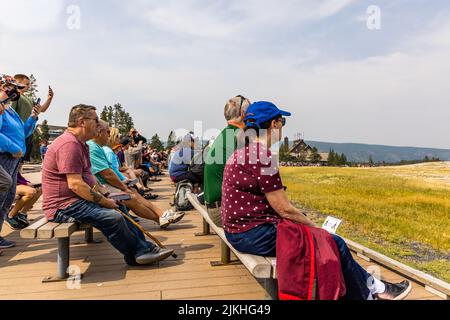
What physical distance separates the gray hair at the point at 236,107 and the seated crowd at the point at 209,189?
0.04ft

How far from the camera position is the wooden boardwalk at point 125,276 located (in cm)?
303

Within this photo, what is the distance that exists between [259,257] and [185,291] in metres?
0.90

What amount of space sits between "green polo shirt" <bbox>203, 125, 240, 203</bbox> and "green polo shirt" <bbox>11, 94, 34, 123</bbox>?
126 inches

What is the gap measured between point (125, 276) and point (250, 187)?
169cm

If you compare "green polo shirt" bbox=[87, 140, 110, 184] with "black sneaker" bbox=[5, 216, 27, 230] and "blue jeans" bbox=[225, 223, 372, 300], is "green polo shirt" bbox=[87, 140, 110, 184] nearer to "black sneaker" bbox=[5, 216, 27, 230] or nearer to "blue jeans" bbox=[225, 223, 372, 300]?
"black sneaker" bbox=[5, 216, 27, 230]

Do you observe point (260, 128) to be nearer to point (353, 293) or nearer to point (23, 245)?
point (353, 293)

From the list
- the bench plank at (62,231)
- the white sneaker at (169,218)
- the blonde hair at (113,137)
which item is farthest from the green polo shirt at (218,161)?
the blonde hair at (113,137)

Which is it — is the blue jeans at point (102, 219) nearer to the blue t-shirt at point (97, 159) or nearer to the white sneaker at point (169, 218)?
the white sneaker at point (169, 218)

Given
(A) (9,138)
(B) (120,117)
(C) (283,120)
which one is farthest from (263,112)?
(B) (120,117)

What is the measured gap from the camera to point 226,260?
3.81 meters

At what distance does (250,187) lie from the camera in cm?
261

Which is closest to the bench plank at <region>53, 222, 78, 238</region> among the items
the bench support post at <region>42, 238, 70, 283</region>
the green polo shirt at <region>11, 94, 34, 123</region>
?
the bench support post at <region>42, 238, 70, 283</region>

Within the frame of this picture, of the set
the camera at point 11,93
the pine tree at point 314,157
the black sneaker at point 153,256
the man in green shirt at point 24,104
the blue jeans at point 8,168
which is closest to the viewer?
the black sneaker at point 153,256
